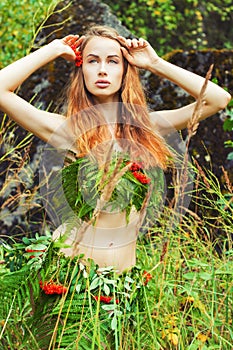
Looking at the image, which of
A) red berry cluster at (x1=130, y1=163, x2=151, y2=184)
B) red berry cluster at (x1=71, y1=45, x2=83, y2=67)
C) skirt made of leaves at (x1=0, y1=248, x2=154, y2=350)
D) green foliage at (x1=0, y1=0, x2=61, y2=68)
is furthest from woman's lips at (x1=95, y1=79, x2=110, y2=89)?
green foliage at (x1=0, y1=0, x2=61, y2=68)

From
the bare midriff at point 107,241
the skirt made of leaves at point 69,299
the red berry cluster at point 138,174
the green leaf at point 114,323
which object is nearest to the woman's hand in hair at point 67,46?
the red berry cluster at point 138,174

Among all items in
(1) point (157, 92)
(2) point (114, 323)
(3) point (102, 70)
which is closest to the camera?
(2) point (114, 323)

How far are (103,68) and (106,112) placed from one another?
0.17 meters

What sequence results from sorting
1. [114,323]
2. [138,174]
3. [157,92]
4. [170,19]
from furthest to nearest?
1. [170,19]
2. [157,92]
3. [138,174]
4. [114,323]

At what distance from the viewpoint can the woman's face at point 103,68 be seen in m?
2.44

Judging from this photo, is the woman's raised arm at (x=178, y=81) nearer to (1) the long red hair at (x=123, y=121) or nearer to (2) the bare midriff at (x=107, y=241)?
(1) the long red hair at (x=123, y=121)

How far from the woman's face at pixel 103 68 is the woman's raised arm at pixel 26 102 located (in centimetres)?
9

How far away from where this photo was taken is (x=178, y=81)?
254cm

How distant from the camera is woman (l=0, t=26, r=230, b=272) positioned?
2.33 metres

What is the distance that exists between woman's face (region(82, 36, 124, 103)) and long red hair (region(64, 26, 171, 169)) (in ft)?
0.13

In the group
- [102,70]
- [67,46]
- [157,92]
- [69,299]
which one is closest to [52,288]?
[69,299]

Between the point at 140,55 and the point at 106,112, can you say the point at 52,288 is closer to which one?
the point at 106,112

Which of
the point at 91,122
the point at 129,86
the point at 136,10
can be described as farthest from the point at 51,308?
the point at 136,10

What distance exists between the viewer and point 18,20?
566 centimetres
